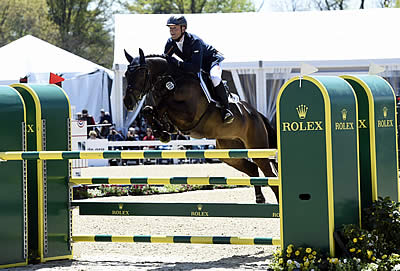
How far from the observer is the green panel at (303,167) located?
4.79 metres

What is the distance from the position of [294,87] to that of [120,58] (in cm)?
1471

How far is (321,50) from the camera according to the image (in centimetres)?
1959

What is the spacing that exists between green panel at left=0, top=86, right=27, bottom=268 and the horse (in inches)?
83.2

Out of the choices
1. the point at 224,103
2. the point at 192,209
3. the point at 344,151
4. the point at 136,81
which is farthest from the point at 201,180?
the point at 224,103

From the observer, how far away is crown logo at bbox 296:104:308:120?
4.82 m

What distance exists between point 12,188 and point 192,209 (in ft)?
4.69

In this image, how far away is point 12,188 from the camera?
5688 millimetres

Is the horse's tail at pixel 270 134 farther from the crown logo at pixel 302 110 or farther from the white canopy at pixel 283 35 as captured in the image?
the white canopy at pixel 283 35

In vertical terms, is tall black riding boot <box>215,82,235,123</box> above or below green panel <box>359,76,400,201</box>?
above

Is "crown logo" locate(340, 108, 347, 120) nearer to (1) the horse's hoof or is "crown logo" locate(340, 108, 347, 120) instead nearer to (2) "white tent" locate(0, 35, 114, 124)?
(1) the horse's hoof

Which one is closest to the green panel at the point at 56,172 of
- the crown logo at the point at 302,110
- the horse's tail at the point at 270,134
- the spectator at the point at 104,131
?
the crown logo at the point at 302,110

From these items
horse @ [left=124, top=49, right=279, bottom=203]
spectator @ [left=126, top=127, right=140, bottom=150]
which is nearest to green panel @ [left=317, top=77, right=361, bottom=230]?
horse @ [left=124, top=49, right=279, bottom=203]

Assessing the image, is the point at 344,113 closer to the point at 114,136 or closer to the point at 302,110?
the point at 302,110

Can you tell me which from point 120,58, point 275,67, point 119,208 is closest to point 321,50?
point 275,67
